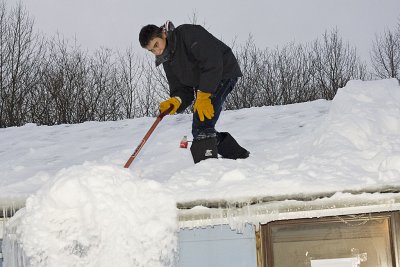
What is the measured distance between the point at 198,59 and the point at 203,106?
0.41 meters

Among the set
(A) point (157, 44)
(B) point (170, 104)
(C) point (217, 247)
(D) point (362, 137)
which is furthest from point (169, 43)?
(D) point (362, 137)

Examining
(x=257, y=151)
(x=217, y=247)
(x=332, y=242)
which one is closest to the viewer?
(x=332, y=242)

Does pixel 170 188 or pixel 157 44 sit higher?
pixel 157 44

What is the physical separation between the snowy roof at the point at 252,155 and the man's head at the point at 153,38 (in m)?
1.06

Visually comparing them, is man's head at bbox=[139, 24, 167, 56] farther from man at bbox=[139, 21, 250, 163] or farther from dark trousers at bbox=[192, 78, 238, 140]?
dark trousers at bbox=[192, 78, 238, 140]

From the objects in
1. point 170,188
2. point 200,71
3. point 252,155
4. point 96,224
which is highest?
point 200,71

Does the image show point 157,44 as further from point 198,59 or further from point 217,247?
point 217,247

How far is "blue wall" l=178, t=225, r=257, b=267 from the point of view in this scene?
429 cm

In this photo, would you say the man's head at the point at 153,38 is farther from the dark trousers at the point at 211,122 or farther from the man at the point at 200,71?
the dark trousers at the point at 211,122

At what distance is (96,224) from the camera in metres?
3.87

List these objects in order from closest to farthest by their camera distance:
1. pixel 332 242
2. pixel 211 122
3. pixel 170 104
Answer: pixel 332 242, pixel 211 122, pixel 170 104

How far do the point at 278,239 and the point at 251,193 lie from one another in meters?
0.66

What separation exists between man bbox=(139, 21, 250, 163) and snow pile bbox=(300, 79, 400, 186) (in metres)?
0.80

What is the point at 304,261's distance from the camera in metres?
4.25
